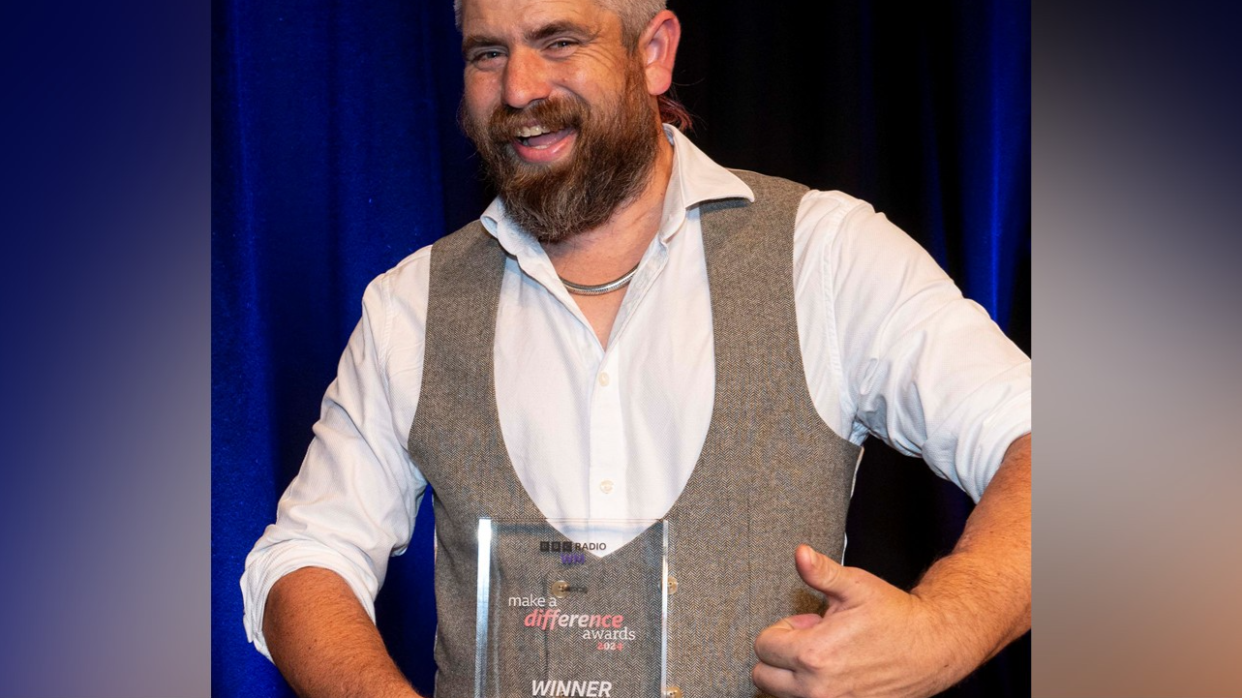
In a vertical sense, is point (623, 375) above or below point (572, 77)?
below

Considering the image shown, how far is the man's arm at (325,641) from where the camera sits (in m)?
1.27

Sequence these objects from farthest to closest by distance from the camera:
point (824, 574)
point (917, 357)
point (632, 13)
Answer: point (632, 13) < point (917, 357) < point (824, 574)

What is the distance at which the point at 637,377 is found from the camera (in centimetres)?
147

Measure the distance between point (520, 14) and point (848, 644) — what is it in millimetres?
920

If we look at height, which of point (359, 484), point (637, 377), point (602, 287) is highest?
point (602, 287)

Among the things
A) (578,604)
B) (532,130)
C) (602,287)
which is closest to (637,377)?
(602,287)

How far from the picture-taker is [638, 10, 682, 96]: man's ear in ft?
5.35

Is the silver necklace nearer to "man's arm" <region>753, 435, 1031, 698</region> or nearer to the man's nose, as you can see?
the man's nose

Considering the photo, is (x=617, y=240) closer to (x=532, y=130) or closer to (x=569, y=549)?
(x=532, y=130)

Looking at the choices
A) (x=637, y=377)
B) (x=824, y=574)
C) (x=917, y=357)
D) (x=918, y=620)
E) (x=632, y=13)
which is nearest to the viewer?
(x=824, y=574)

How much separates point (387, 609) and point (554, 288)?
2.57ft

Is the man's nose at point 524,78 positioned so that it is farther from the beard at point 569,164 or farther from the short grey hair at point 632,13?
the short grey hair at point 632,13
